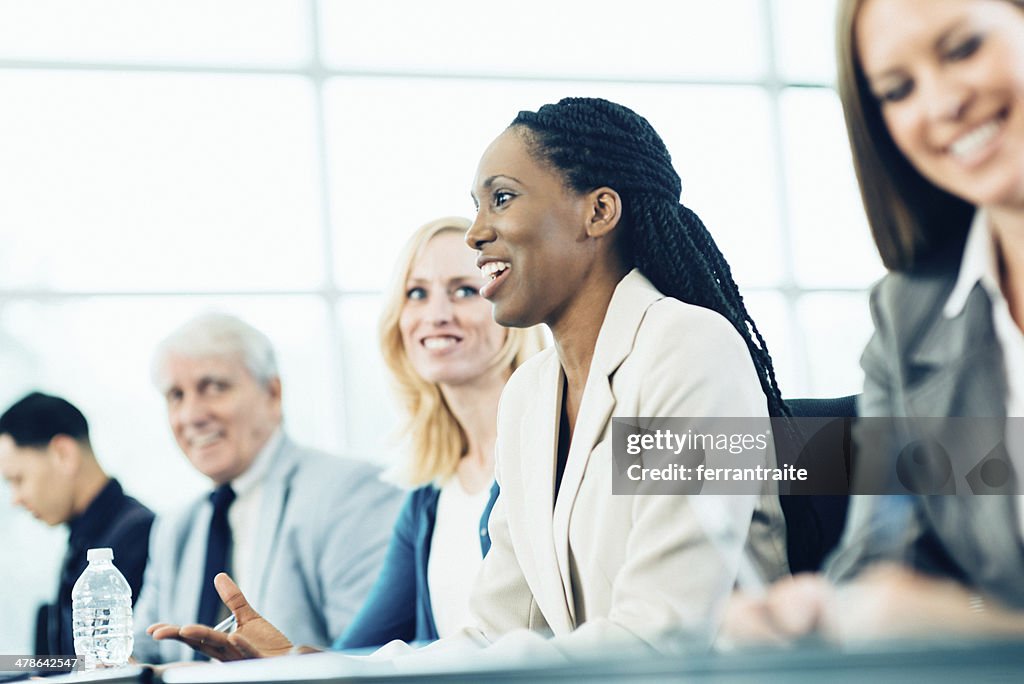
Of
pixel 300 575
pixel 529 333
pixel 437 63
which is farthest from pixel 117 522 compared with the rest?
pixel 437 63

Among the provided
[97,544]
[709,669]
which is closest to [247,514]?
[97,544]

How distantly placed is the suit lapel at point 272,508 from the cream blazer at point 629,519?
0.96 meters

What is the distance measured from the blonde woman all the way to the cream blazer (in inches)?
16.5

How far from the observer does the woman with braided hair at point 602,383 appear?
1772 mm

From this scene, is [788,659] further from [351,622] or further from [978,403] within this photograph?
[351,622]

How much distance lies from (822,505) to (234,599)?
1.34 m

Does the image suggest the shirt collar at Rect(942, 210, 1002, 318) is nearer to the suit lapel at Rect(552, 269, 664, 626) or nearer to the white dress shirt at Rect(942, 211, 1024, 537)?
the white dress shirt at Rect(942, 211, 1024, 537)

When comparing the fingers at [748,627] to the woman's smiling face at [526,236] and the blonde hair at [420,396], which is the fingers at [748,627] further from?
the blonde hair at [420,396]

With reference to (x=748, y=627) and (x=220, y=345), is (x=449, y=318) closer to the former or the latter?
(x=220, y=345)

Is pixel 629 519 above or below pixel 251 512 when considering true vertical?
below

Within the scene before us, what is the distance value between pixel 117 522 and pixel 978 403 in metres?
2.11

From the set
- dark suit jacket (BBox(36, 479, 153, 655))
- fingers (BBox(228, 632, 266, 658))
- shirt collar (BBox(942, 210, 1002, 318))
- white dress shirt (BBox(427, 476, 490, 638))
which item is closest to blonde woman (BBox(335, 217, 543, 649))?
white dress shirt (BBox(427, 476, 490, 638))

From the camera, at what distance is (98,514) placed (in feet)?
9.81

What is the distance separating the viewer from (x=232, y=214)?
10.1 ft
